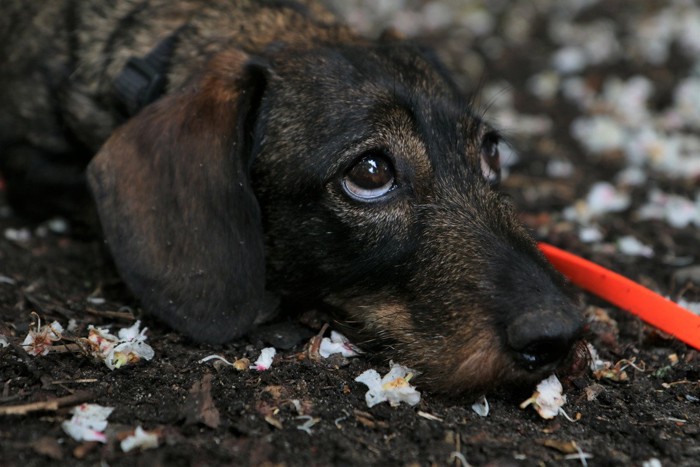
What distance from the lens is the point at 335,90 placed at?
384 cm

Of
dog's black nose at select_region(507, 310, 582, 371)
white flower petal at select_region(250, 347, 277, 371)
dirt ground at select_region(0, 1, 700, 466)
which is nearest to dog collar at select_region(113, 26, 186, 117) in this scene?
dirt ground at select_region(0, 1, 700, 466)

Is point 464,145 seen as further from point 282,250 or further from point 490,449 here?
point 490,449

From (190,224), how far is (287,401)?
0.95 metres

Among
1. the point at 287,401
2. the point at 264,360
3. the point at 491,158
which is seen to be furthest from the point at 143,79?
the point at 287,401

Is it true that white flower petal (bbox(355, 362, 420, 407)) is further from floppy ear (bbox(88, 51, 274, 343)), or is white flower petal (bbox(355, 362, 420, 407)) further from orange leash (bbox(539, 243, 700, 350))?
orange leash (bbox(539, 243, 700, 350))

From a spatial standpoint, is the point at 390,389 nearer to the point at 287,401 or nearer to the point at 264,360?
the point at 287,401

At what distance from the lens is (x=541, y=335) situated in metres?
3.11

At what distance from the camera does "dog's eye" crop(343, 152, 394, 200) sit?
3709 millimetres

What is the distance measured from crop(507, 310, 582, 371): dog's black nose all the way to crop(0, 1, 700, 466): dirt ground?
0.22 meters

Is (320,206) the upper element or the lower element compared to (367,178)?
lower

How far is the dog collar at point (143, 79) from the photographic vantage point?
167 inches

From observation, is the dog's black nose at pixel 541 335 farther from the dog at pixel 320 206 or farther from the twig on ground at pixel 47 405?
the twig on ground at pixel 47 405

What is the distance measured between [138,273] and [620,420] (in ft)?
6.99

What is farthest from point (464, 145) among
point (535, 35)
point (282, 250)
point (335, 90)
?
point (535, 35)
